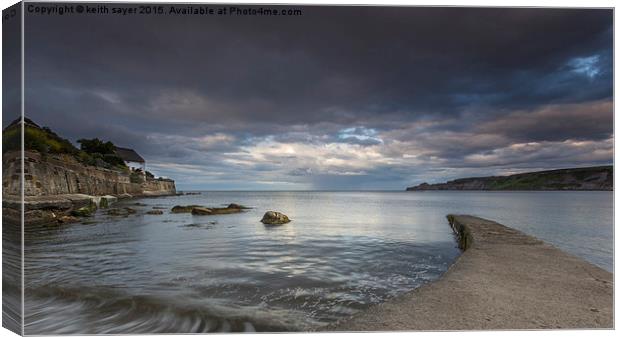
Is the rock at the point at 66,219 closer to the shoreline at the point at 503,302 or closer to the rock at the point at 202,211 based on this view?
the rock at the point at 202,211

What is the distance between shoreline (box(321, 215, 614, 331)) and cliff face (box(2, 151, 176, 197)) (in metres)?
4.52

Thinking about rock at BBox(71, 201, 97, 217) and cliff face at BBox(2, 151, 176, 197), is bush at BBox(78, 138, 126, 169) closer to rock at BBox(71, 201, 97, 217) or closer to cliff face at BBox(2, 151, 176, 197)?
cliff face at BBox(2, 151, 176, 197)

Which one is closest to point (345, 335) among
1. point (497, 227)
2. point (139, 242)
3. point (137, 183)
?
point (139, 242)

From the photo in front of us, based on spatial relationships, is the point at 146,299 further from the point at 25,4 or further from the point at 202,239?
the point at 202,239

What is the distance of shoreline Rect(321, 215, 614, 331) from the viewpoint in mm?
4227

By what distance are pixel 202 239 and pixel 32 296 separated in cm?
799

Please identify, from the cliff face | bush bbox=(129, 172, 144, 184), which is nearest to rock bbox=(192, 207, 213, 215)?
the cliff face

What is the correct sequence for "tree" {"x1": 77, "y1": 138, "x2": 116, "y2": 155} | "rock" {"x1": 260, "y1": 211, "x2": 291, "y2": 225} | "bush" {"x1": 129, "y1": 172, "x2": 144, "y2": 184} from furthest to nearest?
1. "bush" {"x1": 129, "y1": 172, "x2": 144, "y2": 184}
2. "tree" {"x1": 77, "y1": 138, "x2": 116, "y2": 155}
3. "rock" {"x1": 260, "y1": 211, "x2": 291, "y2": 225}

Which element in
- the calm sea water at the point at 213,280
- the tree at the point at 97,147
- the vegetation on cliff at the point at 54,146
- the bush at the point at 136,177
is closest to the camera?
the vegetation on cliff at the point at 54,146

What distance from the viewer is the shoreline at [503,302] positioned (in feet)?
13.9

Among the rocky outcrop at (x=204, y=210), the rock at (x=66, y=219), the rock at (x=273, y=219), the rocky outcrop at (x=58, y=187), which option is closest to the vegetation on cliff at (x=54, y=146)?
the rocky outcrop at (x=58, y=187)

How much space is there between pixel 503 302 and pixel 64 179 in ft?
68.5

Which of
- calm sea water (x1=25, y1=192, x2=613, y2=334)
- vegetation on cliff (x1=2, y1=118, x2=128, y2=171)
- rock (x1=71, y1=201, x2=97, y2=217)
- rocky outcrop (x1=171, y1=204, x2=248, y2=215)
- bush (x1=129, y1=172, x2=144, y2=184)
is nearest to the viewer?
vegetation on cliff (x1=2, y1=118, x2=128, y2=171)

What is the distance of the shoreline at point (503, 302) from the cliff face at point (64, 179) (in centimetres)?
452
